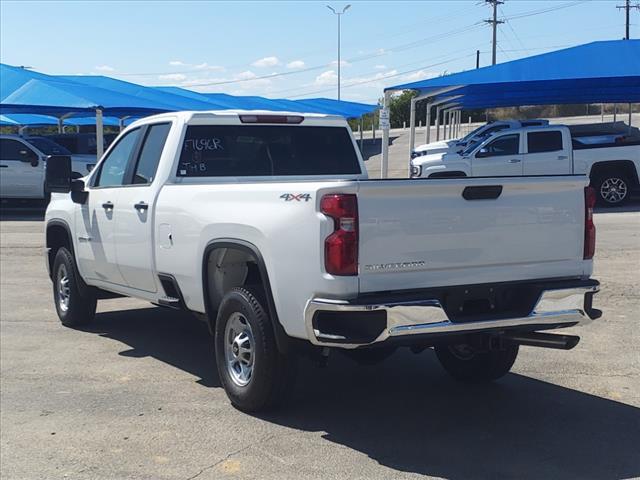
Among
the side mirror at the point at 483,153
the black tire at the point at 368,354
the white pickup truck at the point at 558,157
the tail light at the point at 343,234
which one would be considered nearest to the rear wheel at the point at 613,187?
the white pickup truck at the point at 558,157

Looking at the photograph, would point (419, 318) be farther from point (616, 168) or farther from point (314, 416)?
point (616, 168)

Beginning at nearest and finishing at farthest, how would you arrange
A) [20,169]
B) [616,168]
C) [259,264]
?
[259,264] < [616,168] < [20,169]

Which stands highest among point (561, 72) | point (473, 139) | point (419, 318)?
point (561, 72)

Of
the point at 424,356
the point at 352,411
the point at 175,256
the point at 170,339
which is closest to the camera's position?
the point at 352,411

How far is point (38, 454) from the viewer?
16.4ft

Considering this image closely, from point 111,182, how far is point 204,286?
83.4 inches

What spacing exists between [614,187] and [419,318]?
16.7 metres

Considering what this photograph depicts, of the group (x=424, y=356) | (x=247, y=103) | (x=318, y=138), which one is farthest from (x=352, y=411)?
(x=247, y=103)

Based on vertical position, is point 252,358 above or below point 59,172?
below

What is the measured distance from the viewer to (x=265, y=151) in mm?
7023

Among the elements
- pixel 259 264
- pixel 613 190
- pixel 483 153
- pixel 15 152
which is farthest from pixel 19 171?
pixel 259 264

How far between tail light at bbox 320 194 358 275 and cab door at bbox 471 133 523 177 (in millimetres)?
15435

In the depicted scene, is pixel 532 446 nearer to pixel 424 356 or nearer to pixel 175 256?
pixel 424 356

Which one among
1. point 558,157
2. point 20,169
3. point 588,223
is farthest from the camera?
point 20,169
